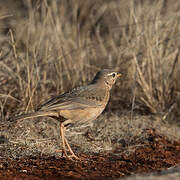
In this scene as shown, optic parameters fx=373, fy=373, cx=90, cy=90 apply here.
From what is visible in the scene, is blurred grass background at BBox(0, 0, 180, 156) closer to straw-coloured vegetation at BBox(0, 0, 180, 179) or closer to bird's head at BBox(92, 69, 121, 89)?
straw-coloured vegetation at BBox(0, 0, 180, 179)

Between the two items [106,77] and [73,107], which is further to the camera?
[106,77]

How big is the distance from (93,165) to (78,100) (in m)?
0.87

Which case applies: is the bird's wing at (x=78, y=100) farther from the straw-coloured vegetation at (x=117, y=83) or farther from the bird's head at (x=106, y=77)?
the straw-coloured vegetation at (x=117, y=83)

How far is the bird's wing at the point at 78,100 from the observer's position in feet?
14.8

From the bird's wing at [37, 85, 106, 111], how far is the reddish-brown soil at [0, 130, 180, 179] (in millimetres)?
639

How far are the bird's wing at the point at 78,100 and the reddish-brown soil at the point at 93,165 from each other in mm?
639

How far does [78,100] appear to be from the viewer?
4754 millimetres

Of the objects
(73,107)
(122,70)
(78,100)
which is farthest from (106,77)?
(122,70)

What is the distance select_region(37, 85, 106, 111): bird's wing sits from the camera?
4508mm

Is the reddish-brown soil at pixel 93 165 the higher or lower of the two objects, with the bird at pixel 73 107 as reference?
lower

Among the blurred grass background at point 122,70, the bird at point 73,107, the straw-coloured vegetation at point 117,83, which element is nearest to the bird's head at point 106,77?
the bird at point 73,107

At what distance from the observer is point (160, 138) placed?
5629 millimetres

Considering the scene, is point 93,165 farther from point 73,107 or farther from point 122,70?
point 122,70

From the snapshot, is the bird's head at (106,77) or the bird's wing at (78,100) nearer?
the bird's wing at (78,100)
